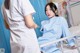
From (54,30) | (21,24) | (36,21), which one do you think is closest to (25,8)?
(21,24)

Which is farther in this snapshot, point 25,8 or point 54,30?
point 54,30

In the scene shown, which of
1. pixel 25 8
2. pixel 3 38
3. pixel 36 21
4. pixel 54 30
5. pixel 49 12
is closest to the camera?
pixel 25 8

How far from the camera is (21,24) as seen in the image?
4.83 ft

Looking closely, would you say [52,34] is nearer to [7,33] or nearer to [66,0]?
[7,33]

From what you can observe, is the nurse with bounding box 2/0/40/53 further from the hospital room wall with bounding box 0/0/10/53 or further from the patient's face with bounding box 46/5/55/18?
the patient's face with bounding box 46/5/55/18

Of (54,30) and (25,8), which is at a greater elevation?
(25,8)

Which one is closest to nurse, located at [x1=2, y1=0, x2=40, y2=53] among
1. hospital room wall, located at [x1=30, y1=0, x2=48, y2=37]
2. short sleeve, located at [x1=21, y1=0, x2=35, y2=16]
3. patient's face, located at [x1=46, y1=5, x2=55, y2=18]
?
short sleeve, located at [x1=21, y1=0, x2=35, y2=16]

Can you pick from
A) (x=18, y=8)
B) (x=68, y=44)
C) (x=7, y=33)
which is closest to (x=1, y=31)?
(x=7, y=33)

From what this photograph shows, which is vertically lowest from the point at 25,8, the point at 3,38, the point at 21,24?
the point at 3,38

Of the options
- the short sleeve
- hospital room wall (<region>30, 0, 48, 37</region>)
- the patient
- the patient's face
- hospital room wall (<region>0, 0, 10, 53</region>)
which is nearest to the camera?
the short sleeve

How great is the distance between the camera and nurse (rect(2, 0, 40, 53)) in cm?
145

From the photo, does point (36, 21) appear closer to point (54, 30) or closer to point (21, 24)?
point (54, 30)

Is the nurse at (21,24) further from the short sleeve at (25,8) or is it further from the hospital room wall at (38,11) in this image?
the hospital room wall at (38,11)

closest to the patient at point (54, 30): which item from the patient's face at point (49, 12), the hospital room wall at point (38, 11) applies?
the patient's face at point (49, 12)
